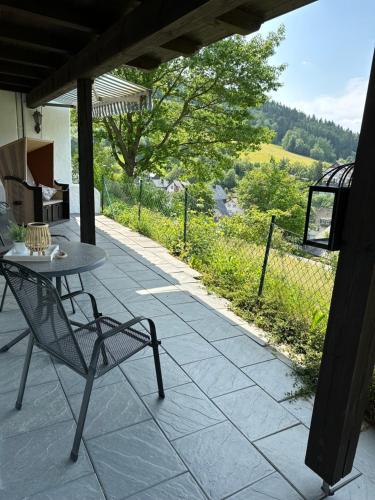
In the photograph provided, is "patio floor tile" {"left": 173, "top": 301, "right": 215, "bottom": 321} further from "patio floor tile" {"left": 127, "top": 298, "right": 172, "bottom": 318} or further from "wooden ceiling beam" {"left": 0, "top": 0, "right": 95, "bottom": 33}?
"wooden ceiling beam" {"left": 0, "top": 0, "right": 95, "bottom": 33}

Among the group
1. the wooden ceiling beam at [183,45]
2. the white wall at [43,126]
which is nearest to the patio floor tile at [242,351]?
the wooden ceiling beam at [183,45]

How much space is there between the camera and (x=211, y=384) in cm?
226

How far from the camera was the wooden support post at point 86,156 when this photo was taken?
12.6ft

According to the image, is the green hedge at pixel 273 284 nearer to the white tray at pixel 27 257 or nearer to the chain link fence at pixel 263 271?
the chain link fence at pixel 263 271

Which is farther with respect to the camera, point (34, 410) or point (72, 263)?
point (72, 263)

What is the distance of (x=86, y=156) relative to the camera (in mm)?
4020

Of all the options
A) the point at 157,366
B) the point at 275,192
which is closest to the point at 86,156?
the point at 157,366

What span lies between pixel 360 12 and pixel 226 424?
1950cm

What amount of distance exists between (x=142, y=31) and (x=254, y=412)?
2.72m

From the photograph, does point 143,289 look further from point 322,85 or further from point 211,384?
point 322,85

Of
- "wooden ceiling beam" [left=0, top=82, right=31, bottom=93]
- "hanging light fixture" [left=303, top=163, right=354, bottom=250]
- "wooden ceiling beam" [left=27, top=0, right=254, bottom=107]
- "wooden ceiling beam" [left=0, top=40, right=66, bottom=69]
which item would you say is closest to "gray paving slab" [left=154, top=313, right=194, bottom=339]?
"hanging light fixture" [left=303, top=163, right=354, bottom=250]

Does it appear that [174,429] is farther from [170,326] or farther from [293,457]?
[170,326]

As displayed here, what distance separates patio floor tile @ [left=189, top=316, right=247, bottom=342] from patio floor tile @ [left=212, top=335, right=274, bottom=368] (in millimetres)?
80

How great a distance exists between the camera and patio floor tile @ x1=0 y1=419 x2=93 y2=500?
58.3 inches
